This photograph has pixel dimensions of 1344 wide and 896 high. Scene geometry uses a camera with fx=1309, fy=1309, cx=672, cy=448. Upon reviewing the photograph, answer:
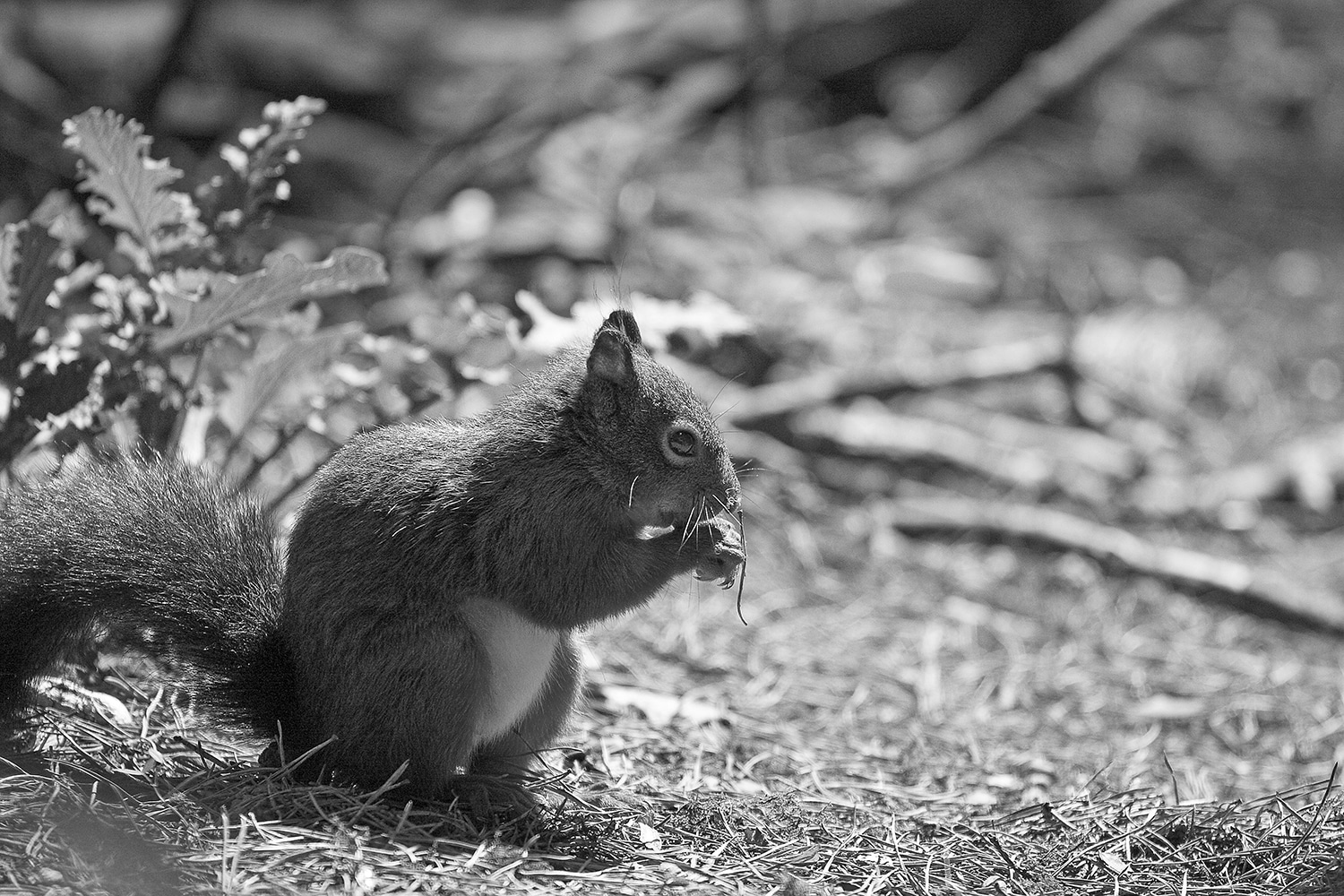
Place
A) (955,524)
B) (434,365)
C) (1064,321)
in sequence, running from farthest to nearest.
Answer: (1064,321) → (955,524) → (434,365)

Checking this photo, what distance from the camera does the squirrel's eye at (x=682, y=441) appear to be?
249 cm

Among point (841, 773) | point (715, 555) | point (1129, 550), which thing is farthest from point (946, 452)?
point (715, 555)

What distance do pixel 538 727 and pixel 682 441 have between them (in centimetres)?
61

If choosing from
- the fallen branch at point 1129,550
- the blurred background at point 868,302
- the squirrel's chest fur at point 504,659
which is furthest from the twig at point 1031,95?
the squirrel's chest fur at point 504,659

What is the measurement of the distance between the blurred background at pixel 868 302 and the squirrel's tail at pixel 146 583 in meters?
0.45

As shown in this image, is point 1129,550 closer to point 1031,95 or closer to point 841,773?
point 841,773

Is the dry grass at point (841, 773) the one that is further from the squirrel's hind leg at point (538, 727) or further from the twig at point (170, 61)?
the twig at point (170, 61)

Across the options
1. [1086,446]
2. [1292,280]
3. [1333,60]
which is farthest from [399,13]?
[1333,60]

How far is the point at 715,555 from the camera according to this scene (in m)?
2.49

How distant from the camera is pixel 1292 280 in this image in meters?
6.90

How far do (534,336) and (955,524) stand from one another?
6.81 ft

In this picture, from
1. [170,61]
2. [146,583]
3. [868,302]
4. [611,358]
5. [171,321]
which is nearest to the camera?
[146,583]

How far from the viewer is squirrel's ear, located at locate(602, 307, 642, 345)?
2.49m

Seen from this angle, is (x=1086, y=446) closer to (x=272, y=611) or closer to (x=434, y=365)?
(x=434, y=365)
